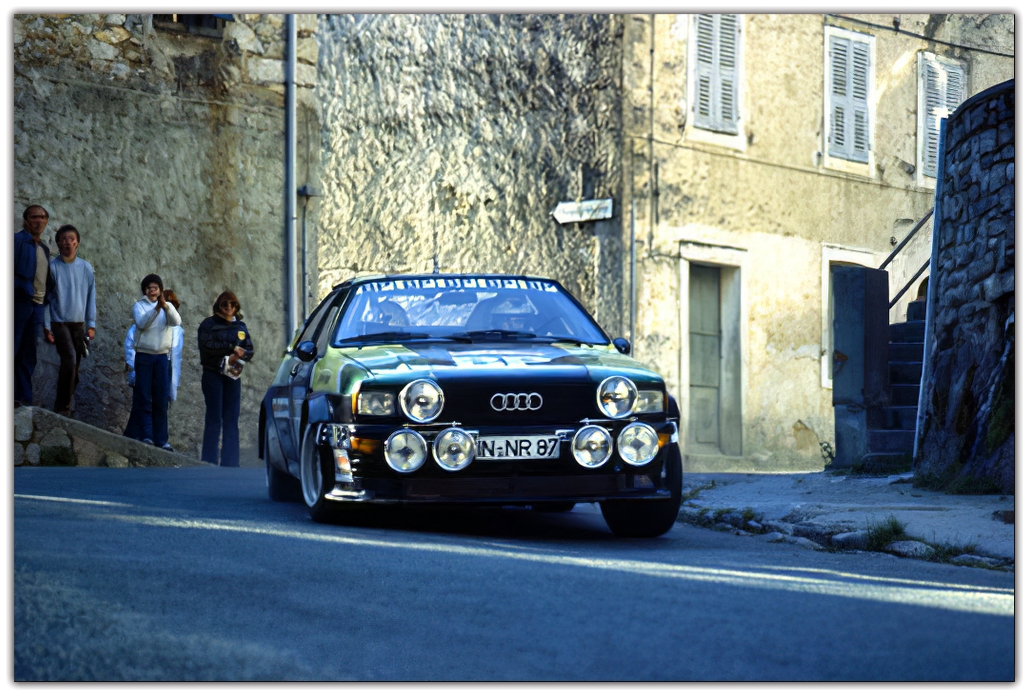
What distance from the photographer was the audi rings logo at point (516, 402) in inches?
289

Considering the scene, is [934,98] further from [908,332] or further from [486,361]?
[486,361]

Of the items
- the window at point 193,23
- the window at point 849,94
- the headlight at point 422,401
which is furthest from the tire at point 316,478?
the window at point 849,94

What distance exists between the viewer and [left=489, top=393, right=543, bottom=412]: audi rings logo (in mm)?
7352

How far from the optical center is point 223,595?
5.39m

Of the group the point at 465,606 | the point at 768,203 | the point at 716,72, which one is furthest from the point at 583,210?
the point at 465,606

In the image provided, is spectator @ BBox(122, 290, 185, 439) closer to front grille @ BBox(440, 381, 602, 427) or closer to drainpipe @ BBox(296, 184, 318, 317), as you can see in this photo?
drainpipe @ BBox(296, 184, 318, 317)

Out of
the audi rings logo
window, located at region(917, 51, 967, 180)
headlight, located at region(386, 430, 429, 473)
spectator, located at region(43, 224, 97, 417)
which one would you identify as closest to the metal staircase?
the audi rings logo

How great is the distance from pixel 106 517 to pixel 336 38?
37.5ft

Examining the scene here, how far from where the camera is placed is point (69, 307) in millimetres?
13391

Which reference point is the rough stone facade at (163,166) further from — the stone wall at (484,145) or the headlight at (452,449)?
the headlight at (452,449)

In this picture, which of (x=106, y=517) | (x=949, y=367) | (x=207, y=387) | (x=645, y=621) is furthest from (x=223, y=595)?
(x=207, y=387)

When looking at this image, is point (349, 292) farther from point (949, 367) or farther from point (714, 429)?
point (714, 429)

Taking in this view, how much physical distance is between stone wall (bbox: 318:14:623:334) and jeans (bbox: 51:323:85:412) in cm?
523

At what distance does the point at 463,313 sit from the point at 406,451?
1.29 meters
